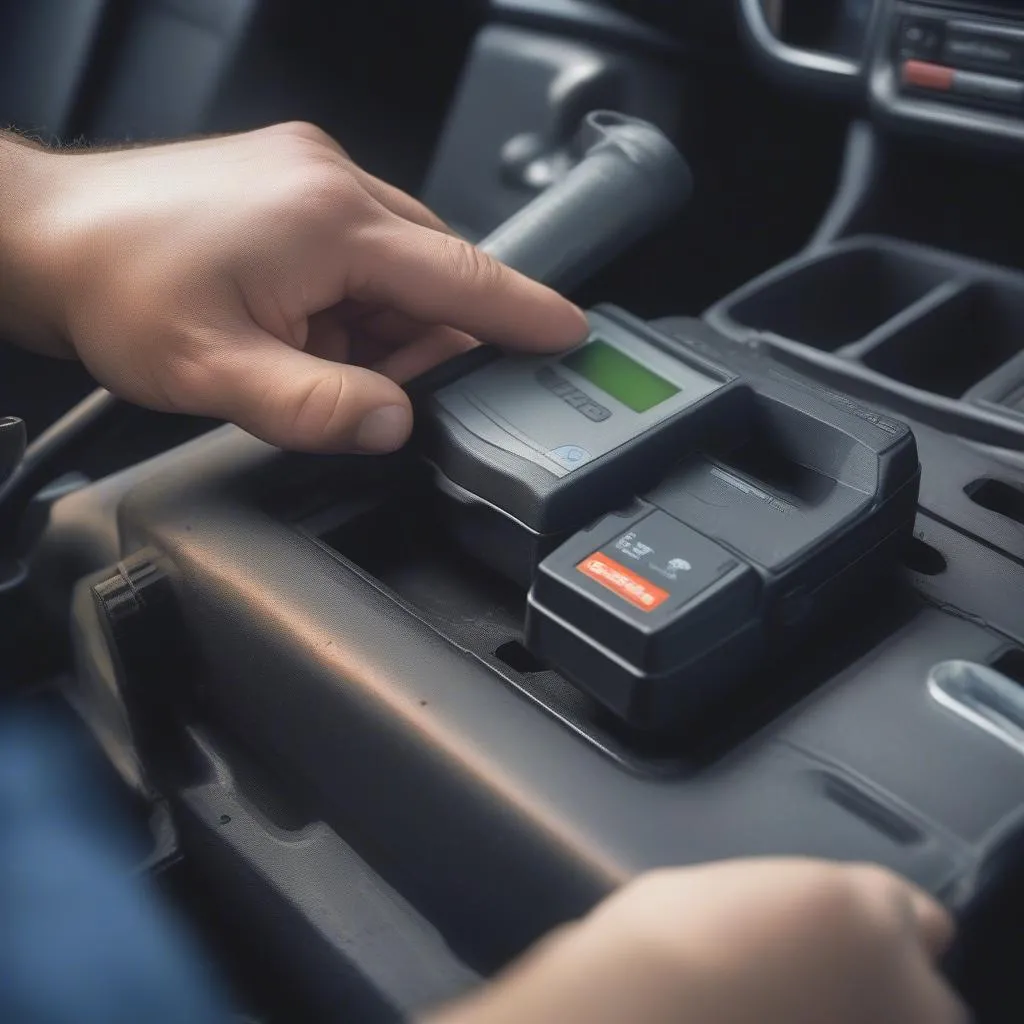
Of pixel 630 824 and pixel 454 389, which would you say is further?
pixel 454 389

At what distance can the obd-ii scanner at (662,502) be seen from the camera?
1.88 feet

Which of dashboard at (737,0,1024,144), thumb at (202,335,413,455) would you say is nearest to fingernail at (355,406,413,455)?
thumb at (202,335,413,455)

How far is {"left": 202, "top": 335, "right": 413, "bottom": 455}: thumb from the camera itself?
2.25ft

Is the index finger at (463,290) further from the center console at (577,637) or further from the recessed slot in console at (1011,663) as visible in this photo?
the recessed slot in console at (1011,663)

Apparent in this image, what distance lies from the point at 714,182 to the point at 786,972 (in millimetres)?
1041

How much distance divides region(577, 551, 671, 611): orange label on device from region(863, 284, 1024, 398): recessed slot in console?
1.45 feet

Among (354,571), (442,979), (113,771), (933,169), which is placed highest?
(933,169)

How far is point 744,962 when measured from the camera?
425 mm

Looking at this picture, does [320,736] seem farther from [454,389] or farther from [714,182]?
[714,182]

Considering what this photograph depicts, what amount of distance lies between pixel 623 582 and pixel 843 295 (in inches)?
23.1

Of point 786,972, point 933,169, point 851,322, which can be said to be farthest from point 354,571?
point 933,169

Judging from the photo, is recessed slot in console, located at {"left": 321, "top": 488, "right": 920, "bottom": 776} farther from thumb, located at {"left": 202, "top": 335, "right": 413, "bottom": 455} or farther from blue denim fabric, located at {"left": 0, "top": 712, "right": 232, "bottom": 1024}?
blue denim fabric, located at {"left": 0, "top": 712, "right": 232, "bottom": 1024}

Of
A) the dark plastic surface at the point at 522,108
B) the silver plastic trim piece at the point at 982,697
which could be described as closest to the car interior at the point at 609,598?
the silver plastic trim piece at the point at 982,697

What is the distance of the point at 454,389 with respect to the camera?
2.39ft
